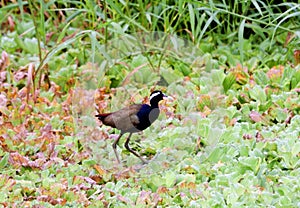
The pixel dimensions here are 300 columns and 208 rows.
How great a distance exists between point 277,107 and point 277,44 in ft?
2.76

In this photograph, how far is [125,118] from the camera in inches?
111

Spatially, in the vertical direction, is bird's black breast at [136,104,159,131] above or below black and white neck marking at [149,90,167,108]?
below

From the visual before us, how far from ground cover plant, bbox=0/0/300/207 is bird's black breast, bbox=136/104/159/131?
64mm

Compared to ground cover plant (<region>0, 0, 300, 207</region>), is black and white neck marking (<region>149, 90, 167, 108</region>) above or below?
above

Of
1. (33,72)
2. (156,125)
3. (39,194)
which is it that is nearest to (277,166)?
(156,125)

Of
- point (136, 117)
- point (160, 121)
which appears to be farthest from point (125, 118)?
point (160, 121)

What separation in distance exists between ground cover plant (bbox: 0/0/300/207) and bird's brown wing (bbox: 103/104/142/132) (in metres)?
0.06

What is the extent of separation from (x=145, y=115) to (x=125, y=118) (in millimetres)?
82

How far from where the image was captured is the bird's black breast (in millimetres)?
2793

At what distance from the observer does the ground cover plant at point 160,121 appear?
2801mm

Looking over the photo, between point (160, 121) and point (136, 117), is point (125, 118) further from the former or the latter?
point (160, 121)

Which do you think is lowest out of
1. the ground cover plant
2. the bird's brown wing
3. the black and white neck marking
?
the ground cover plant

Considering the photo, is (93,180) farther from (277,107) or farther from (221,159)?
(277,107)

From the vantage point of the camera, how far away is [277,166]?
2973mm
